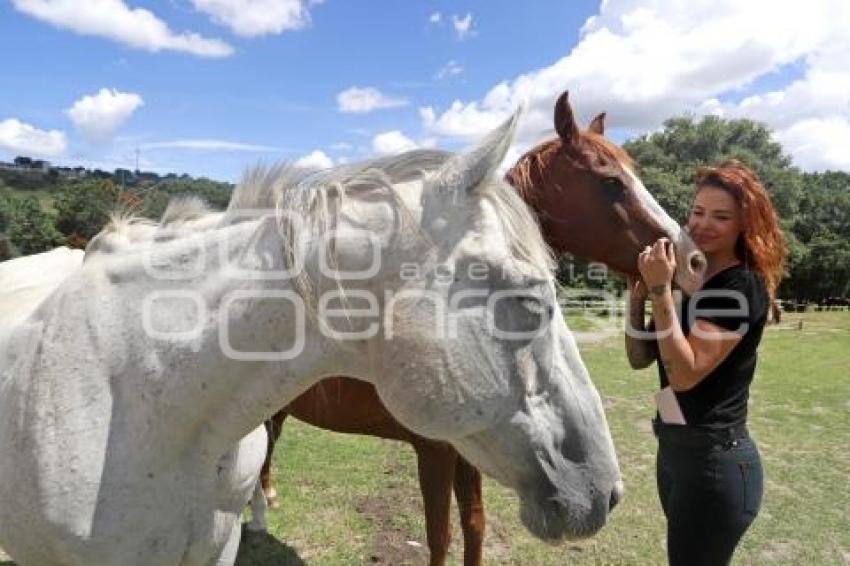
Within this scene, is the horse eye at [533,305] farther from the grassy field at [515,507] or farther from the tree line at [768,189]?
the tree line at [768,189]

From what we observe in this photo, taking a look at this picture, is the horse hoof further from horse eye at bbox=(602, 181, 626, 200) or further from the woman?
horse eye at bbox=(602, 181, 626, 200)

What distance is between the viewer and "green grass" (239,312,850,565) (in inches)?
179

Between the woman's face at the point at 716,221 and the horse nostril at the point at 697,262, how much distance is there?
57mm

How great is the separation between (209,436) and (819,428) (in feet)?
30.7

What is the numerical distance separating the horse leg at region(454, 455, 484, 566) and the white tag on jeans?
147 cm

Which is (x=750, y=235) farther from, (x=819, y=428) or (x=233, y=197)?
(x=819, y=428)

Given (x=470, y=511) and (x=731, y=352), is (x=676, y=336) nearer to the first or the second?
(x=731, y=352)

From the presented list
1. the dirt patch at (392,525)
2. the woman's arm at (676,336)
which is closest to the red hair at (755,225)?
the woman's arm at (676,336)

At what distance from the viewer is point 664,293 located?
210cm

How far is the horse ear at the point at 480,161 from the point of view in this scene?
1.52 m

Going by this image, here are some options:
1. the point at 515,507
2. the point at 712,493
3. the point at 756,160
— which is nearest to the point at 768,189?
the point at 756,160

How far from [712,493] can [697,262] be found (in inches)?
32.8

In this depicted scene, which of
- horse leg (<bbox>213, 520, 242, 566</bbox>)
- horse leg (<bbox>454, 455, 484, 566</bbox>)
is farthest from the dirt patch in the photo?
horse leg (<bbox>213, 520, 242, 566</bbox>)

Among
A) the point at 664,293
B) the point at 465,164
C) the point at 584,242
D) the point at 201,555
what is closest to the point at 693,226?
the point at 664,293
